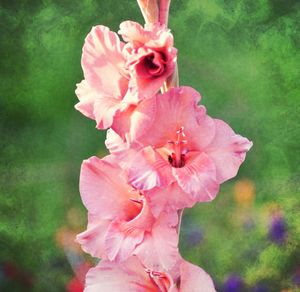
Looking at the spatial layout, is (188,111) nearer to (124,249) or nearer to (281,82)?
(124,249)

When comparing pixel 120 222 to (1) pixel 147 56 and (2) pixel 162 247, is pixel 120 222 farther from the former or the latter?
(1) pixel 147 56

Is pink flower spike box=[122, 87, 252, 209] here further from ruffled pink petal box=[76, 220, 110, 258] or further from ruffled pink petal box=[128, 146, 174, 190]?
Answer: ruffled pink petal box=[76, 220, 110, 258]

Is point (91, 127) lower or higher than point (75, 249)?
higher

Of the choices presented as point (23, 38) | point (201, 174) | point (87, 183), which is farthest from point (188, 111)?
point (23, 38)

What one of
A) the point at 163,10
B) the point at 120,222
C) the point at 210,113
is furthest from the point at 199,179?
the point at 210,113

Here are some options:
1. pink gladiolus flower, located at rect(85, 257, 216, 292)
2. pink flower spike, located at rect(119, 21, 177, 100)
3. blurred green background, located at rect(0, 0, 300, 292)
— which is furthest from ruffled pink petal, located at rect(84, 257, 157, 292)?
blurred green background, located at rect(0, 0, 300, 292)

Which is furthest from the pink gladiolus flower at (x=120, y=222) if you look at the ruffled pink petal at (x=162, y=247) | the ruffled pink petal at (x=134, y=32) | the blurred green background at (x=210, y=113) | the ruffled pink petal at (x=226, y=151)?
the blurred green background at (x=210, y=113)

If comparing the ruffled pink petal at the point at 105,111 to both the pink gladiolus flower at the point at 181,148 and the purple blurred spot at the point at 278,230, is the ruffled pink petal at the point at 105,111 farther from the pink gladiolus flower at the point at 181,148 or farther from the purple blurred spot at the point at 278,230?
the purple blurred spot at the point at 278,230
